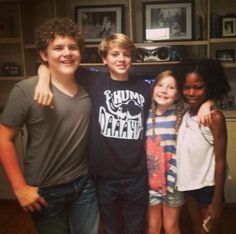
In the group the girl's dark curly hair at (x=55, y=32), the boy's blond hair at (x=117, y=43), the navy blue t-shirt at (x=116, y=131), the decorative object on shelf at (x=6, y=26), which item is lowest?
the navy blue t-shirt at (x=116, y=131)

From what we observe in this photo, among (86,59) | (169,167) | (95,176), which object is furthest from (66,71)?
(86,59)

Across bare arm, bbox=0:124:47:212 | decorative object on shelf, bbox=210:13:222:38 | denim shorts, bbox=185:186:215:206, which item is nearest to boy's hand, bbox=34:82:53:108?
bare arm, bbox=0:124:47:212

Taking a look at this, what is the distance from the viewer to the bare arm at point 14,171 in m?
1.27

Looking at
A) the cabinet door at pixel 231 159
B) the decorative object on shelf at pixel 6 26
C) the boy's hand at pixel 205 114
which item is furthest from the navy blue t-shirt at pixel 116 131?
the decorative object on shelf at pixel 6 26

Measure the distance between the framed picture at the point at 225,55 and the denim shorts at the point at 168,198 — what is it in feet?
5.49

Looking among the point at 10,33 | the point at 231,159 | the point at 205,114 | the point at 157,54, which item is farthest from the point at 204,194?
the point at 10,33

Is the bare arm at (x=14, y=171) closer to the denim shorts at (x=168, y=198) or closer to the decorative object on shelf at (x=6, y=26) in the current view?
the denim shorts at (x=168, y=198)

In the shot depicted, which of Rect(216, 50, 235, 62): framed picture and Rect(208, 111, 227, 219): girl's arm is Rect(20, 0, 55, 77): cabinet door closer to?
Rect(216, 50, 235, 62): framed picture

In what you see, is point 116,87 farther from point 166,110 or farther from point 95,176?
point 95,176

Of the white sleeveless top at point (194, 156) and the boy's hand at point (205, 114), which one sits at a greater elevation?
the boy's hand at point (205, 114)

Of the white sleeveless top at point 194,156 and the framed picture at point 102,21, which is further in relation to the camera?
the framed picture at point 102,21

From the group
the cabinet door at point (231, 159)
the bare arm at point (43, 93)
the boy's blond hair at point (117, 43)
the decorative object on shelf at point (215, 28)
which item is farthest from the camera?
the decorative object on shelf at point (215, 28)

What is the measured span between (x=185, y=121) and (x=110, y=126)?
36 centimetres

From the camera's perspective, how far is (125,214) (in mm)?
1533
